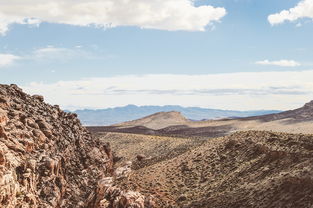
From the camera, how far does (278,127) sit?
486 ft

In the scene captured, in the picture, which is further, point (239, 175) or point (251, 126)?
point (251, 126)

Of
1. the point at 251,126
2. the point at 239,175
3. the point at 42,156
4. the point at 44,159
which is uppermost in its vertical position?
the point at 42,156

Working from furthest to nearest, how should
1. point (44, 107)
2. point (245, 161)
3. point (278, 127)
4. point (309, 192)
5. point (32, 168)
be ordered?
point (278, 127)
point (44, 107)
point (245, 161)
point (32, 168)
point (309, 192)

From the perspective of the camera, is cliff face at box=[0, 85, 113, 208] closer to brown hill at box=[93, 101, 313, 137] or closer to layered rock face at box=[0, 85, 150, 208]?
layered rock face at box=[0, 85, 150, 208]

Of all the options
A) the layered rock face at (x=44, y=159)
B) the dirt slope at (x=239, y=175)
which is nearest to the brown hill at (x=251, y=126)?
the dirt slope at (x=239, y=175)

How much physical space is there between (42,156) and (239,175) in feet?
67.3

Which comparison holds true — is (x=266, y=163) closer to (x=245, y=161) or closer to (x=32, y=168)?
(x=245, y=161)

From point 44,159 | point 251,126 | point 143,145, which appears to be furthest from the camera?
point 251,126

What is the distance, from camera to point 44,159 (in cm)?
4109

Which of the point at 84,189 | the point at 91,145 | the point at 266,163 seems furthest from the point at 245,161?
the point at 91,145

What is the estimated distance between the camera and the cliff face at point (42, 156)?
3562cm

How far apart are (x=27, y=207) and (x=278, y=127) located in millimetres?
125929

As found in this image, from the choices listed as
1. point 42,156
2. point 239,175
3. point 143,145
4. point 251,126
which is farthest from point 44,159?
point 251,126

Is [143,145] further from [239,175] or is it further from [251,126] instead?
[251,126]
